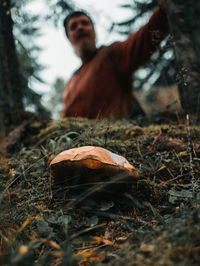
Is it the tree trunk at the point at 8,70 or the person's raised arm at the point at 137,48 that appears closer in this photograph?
the person's raised arm at the point at 137,48

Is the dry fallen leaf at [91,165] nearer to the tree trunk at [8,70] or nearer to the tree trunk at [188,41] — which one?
the tree trunk at [188,41]

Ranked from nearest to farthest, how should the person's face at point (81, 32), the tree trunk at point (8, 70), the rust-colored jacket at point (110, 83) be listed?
the rust-colored jacket at point (110, 83) < the tree trunk at point (8, 70) < the person's face at point (81, 32)

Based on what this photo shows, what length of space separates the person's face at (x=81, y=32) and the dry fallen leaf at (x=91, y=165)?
2.83m

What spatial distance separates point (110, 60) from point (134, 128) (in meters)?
1.70

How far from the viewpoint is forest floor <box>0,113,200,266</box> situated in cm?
68

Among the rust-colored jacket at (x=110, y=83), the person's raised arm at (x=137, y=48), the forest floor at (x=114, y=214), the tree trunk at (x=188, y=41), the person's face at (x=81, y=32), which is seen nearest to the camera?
the forest floor at (x=114, y=214)

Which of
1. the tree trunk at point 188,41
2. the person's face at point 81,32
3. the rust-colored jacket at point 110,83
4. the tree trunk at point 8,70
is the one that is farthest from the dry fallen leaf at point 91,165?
the person's face at point 81,32

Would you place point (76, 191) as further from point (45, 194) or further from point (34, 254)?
point (34, 254)

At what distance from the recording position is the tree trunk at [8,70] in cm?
322

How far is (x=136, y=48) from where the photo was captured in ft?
9.69

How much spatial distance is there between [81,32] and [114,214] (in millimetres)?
3172

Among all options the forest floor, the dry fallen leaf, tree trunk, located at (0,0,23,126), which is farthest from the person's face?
the dry fallen leaf

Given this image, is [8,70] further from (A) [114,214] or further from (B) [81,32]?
(A) [114,214]

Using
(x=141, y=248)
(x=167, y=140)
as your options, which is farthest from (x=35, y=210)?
(x=167, y=140)
